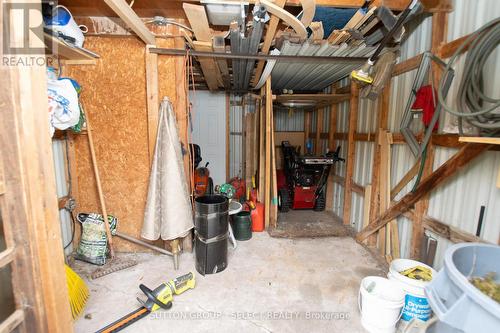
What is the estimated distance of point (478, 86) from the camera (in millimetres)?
1521

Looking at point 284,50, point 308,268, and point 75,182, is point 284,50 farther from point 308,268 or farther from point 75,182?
point 75,182

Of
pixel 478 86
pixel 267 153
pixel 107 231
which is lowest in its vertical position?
pixel 107 231

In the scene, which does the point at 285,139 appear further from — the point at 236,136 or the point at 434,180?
the point at 434,180

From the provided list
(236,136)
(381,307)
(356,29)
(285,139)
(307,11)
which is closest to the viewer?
(381,307)

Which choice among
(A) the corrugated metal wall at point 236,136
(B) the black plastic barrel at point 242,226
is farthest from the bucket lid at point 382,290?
(A) the corrugated metal wall at point 236,136

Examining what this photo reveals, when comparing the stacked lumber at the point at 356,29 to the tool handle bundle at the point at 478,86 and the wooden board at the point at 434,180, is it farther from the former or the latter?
the wooden board at the point at 434,180

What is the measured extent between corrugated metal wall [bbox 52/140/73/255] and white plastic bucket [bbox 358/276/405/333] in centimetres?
289

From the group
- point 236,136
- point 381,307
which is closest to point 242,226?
point 381,307

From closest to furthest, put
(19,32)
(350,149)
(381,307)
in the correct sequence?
(19,32) < (381,307) < (350,149)

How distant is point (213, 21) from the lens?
7.13 feet

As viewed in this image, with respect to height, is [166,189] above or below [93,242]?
above

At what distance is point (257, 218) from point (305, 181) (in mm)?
1214

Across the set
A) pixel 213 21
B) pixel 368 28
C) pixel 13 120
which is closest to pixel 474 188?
pixel 368 28

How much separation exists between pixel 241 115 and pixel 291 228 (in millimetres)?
2899
